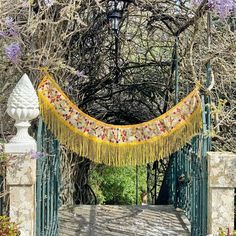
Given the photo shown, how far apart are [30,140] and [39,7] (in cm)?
140

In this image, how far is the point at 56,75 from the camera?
193 inches

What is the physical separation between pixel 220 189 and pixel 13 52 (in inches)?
83.2

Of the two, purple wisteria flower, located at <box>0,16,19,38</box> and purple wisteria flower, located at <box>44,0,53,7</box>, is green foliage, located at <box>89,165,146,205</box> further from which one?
purple wisteria flower, located at <box>44,0,53,7</box>

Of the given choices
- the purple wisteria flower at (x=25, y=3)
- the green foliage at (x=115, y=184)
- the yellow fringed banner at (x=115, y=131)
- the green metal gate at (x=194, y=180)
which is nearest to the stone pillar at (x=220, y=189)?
the green metal gate at (x=194, y=180)

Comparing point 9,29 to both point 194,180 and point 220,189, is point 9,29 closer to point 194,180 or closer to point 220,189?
point 194,180

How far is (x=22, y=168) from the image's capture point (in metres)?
3.46

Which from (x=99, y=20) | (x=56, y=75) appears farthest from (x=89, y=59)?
(x=56, y=75)

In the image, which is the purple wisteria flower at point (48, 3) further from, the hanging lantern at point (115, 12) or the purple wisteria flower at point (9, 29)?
the hanging lantern at point (115, 12)

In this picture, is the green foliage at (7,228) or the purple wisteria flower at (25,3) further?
the purple wisteria flower at (25,3)

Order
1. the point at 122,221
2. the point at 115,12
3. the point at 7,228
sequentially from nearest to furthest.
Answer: the point at 7,228 < the point at 115,12 < the point at 122,221

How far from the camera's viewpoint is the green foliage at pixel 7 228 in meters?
3.22

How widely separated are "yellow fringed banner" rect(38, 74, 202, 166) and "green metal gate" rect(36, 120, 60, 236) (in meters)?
0.19

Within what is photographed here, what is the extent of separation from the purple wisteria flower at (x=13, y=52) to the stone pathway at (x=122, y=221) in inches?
76.5

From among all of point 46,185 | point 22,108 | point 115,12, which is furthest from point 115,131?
point 115,12
